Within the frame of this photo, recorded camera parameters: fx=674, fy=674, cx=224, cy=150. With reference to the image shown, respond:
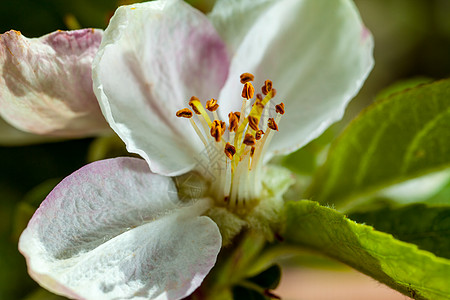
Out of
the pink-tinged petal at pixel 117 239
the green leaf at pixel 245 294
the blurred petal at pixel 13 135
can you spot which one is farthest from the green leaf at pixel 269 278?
the blurred petal at pixel 13 135

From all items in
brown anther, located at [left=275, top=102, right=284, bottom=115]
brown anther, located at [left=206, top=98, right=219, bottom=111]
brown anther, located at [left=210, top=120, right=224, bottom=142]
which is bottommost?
brown anther, located at [left=210, top=120, right=224, bottom=142]

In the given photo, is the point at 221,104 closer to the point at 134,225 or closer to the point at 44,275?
the point at 134,225

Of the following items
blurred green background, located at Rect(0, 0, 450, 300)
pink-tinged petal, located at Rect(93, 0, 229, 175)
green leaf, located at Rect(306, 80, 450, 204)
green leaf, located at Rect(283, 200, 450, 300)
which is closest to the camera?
green leaf, located at Rect(283, 200, 450, 300)

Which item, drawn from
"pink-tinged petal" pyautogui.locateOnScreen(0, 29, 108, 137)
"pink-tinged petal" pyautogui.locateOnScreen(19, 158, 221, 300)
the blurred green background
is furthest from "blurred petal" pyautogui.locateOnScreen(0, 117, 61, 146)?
"pink-tinged petal" pyautogui.locateOnScreen(19, 158, 221, 300)

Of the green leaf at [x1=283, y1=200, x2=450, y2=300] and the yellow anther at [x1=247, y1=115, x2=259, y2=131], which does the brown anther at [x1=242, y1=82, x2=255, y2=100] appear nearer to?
the yellow anther at [x1=247, y1=115, x2=259, y2=131]

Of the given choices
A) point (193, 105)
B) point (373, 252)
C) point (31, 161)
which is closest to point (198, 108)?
point (193, 105)

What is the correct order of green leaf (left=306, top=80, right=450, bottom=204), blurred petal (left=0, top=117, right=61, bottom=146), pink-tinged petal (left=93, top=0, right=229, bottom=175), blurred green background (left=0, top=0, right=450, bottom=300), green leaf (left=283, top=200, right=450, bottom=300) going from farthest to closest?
1. blurred green background (left=0, top=0, right=450, bottom=300)
2. blurred petal (left=0, top=117, right=61, bottom=146)
3. green leaf (left=306, top=80, right=450, bottom=204)
4. pink-tinged petal (left=93, top=0, right=229, bottom=175)
5. green leaf (left=283, top=200, right=450, bottom=300)

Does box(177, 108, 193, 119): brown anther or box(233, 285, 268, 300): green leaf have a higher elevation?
box(177, 108, 193, 119): brown anther

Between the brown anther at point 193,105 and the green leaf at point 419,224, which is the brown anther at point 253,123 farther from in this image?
the green leaf at point 419,224
